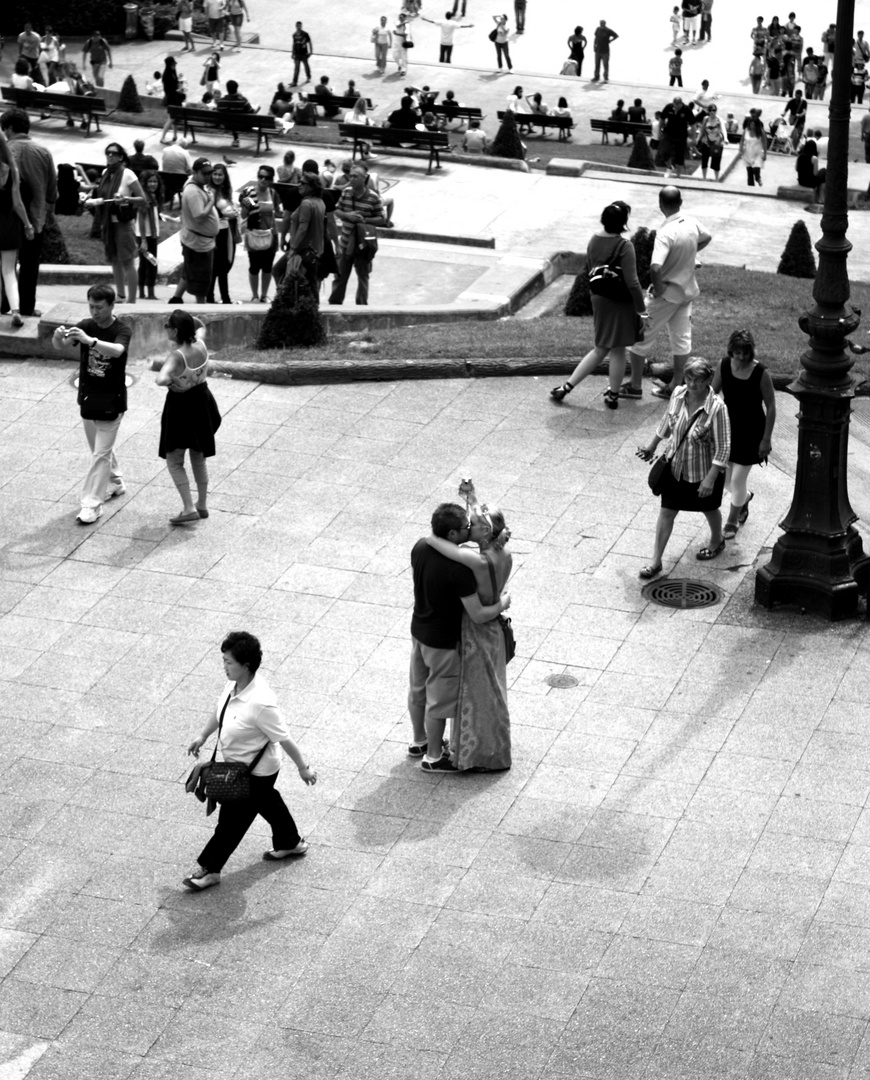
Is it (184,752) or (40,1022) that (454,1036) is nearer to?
(40,1022)

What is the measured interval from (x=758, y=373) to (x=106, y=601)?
451cm

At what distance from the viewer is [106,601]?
11453 mm

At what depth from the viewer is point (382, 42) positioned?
44.2 metres

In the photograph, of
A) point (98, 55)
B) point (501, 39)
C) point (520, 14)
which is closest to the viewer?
point (98, 55)

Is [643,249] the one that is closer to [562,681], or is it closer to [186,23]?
[562,681]

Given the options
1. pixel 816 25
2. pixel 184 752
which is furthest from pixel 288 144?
pixel 184 752

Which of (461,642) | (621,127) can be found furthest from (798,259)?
(621,127)

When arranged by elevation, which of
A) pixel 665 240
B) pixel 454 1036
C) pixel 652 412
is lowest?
pixel 454 1036

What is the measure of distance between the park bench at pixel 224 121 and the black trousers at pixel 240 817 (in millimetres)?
27201

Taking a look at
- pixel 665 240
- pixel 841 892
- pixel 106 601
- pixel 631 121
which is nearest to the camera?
pixel 841 892

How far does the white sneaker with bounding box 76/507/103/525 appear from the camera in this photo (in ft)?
40.6

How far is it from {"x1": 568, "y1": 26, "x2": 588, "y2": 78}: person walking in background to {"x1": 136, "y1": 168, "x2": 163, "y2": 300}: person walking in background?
89.3 ft

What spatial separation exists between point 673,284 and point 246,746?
684 cm

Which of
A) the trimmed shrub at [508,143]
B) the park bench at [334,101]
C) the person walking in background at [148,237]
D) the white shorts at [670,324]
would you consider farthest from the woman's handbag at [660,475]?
the park bench at [334,101]
